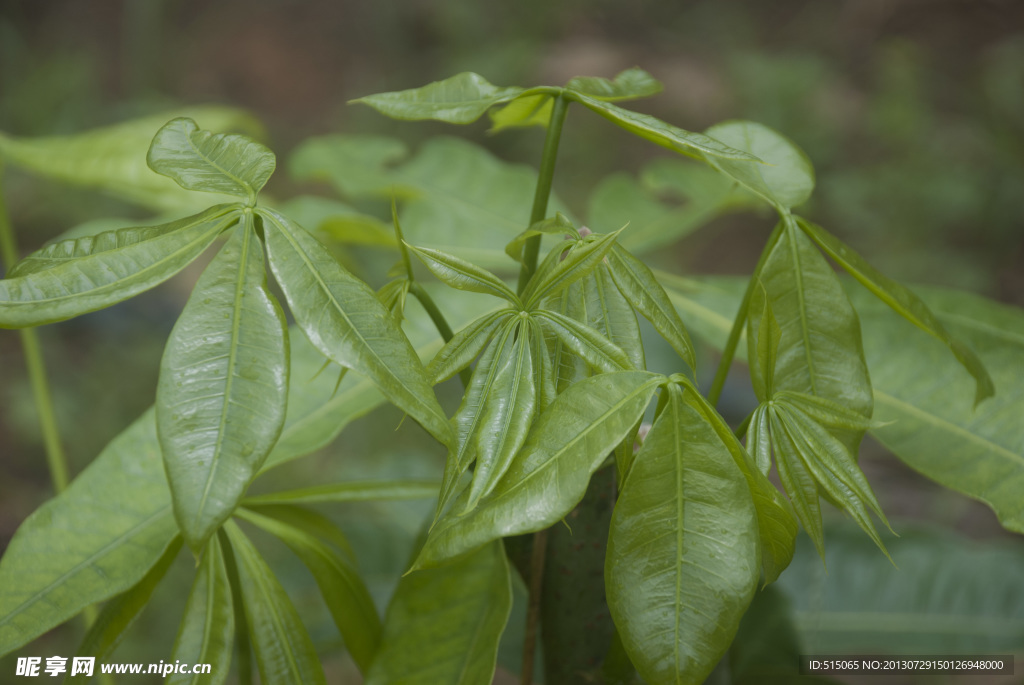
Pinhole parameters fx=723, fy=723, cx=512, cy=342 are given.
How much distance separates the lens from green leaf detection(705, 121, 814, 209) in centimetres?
40

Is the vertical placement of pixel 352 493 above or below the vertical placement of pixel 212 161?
below

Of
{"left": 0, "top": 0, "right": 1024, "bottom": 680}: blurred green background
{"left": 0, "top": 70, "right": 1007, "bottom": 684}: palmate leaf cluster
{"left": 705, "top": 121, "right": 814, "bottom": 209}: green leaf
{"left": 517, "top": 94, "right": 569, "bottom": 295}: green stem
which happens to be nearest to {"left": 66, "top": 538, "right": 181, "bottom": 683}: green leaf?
{"left": 0, "top": 70, "right": 1007, "bottom": 684}: palmate leaf cluster

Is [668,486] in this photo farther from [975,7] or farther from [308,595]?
[975,7]

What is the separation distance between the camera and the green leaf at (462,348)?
0.97 feet

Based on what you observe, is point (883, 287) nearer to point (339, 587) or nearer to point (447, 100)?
point (447, 100)

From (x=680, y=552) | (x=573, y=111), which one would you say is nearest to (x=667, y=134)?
(x=680, y=552)

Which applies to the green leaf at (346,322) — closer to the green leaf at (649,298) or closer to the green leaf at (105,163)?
the green leaf at (649,298)

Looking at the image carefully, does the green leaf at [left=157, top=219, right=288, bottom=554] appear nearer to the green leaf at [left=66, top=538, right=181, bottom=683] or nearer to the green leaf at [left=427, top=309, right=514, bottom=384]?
the green leaf at [left=427, top=309, right=514, bottom=384]

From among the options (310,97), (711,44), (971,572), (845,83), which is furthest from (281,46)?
(971,572)

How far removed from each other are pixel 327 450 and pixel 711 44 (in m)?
2.33

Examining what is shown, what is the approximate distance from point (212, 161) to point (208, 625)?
23 cm

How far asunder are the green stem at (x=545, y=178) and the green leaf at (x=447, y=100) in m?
0.02

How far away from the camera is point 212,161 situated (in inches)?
12.4

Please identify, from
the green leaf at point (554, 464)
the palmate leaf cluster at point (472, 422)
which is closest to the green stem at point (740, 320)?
the palmate leaf cluster at point (472, 422)
